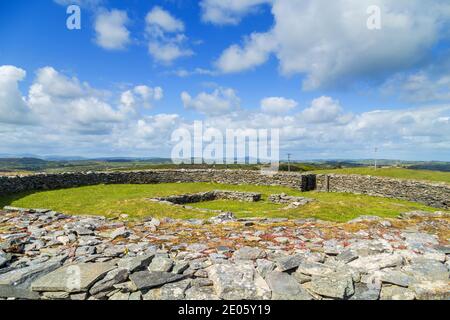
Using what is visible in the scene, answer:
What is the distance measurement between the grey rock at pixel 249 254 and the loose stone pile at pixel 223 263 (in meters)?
0.02

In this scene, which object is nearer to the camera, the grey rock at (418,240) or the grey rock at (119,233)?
the grey rock at (418,240)

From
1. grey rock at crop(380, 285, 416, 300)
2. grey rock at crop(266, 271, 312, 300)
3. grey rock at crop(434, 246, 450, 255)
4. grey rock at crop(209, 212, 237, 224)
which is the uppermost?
grey rock at crop(434, 246, 450, 255)

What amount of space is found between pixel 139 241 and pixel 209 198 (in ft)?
48.3

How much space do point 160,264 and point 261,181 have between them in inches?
944

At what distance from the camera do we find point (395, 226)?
8.27m

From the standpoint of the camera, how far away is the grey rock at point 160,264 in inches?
197

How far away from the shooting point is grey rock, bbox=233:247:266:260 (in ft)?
18.4

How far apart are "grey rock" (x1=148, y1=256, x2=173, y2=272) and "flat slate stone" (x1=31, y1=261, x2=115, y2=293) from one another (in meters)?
0.66

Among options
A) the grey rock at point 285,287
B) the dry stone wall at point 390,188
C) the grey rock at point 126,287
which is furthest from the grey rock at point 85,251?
the dry stone wall at point 390,188

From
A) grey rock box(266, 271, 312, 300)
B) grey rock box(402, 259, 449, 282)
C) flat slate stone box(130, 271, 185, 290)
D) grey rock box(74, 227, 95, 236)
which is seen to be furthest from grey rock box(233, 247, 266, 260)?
grey rock box(74, 227, 95, 236)

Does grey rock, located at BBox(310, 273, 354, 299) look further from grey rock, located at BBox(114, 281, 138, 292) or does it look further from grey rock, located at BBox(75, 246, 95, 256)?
grey rock, located at BBox(75, 246, 95, 256)

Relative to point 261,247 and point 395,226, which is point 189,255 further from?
point 395,226

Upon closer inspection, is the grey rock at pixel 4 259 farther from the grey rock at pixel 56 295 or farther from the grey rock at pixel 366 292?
the grey rock at pixel 366 292
